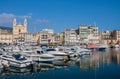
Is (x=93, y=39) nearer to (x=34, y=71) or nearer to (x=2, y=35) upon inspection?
(x=2, y=35)

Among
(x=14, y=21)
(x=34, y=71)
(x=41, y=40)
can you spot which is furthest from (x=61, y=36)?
(x=34, y=71)

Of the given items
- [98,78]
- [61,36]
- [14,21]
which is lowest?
[98,78]

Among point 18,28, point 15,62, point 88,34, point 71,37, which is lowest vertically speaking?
point 15,62

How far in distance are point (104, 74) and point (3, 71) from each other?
38.7 ft

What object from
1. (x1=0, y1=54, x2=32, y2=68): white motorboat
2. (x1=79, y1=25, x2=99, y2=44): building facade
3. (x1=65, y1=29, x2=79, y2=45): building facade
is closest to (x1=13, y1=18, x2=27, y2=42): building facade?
(x1=65, y1=29, x2=79, y2=45): building facade

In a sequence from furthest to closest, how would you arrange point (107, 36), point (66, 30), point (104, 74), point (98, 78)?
1. point (107, 36)
2. point (66, 30)
3. point (104, 74)
4. point (98, 78)

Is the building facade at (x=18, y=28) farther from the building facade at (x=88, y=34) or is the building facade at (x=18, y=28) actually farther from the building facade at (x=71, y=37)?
the building facade at (x=88, y=34)

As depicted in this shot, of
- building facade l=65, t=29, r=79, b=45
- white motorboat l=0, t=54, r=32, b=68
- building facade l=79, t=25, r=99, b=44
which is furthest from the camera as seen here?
building facade l=79, t=25, r=99, b=44

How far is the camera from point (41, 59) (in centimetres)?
3891

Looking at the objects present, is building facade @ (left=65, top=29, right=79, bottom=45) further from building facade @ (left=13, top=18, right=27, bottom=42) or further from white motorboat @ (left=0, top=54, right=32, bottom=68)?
white motorboat @ (left=0, top=54, right=32, bottom=68)

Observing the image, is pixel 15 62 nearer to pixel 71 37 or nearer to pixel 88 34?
pixel 71 37

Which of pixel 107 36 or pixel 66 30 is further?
pixel 107 36

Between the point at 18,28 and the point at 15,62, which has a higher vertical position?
the point at 18,28

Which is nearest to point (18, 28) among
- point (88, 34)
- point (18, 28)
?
point (18, 28)
